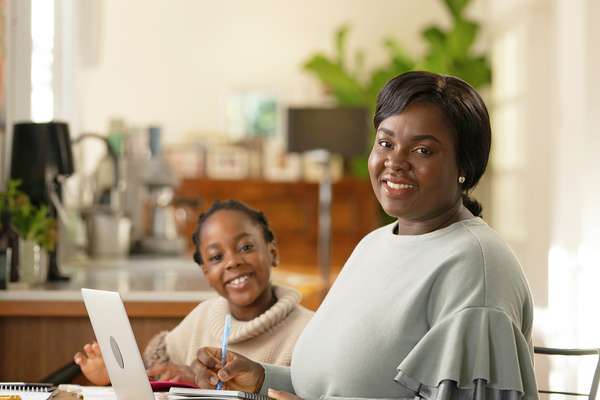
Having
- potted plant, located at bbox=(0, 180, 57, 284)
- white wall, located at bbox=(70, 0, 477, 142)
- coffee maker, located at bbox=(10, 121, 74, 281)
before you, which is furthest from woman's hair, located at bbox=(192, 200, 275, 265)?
white wall, located at bbox=(70, 0, 477, 142)

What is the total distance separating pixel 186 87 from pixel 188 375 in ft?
21.9

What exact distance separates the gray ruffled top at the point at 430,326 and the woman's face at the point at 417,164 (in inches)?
2.0

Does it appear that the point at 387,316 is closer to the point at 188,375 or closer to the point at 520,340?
the point at 520,340

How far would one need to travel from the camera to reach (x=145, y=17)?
8.52m

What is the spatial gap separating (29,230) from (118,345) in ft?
5.49

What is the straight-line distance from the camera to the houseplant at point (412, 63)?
749 cm

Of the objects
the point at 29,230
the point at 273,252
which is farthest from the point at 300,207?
the point at 273,252

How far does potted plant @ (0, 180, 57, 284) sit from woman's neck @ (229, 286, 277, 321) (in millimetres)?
1163

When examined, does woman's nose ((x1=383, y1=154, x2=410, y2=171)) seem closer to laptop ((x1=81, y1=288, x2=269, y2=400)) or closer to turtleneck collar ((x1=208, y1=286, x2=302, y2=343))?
laptop ((x1=81, y1=288, x2=269, y2=400))

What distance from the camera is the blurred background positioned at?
4.05 m

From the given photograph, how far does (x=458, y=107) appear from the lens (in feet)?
4.90

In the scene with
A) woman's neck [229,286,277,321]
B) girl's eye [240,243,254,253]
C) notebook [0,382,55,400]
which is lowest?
notebook [0,382,55,400]

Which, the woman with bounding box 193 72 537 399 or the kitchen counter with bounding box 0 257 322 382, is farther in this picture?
the kitchen counter with bounding box 0 257 322 382

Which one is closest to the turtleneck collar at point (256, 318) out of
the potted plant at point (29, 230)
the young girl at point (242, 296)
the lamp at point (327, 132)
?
the young girl at point (242, 296)
